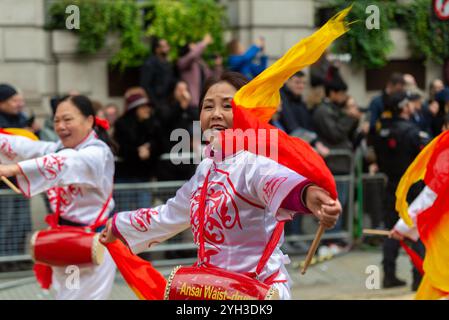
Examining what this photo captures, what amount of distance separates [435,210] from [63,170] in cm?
221

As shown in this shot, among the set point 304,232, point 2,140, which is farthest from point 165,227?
point 304,232

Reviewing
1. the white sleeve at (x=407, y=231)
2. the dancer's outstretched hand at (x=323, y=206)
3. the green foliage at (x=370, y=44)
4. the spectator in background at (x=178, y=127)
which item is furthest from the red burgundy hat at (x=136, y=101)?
the dancer's outstretched hand at (x=323, y=206)

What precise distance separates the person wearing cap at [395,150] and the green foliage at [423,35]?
4482 mm

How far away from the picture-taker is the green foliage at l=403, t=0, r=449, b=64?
44.1ft

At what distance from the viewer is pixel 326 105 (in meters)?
10.4

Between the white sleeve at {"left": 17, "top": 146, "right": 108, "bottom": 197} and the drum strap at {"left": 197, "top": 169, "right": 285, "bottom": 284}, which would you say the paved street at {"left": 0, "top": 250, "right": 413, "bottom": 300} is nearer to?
the white sleeve at {"left": 17, "top": 146, "right": 108, "bottom": 197}

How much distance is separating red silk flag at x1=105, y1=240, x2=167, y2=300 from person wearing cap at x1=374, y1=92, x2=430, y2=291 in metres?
3.77

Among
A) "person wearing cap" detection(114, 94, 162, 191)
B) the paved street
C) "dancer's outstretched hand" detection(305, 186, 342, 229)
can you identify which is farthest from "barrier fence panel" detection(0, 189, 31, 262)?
"dancer's outstretched hand" detection(305, 186, 342, 229)

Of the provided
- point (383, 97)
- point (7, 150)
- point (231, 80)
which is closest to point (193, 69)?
point (383, 97)

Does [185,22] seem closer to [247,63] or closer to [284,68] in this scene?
[247,63]

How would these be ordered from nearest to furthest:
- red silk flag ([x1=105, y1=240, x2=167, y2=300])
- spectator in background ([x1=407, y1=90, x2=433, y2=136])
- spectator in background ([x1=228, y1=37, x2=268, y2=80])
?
red silk flag ([x1=105, y1=240, x2=167, y2=300]), spectator in background ([x1=407, y1=90, x2=433, y2=136]), spectator in background ([x1=228, y1=37, x2=268, y2=80])

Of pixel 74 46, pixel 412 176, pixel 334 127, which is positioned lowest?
pixel 334 127

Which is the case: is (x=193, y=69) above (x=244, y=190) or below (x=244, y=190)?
above

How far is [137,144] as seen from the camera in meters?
9.27
